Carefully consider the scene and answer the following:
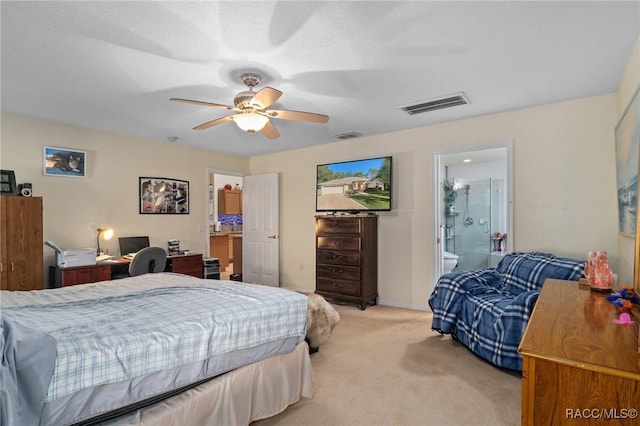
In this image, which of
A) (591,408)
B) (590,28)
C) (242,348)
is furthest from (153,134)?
(591,408)

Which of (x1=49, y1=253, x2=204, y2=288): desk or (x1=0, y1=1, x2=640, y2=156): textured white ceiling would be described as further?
(x1=49, y1=253, x2=204, y2=288): desk

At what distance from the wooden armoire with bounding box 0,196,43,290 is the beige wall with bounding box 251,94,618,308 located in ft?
11.3

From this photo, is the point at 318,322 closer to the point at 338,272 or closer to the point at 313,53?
the point at 338,272

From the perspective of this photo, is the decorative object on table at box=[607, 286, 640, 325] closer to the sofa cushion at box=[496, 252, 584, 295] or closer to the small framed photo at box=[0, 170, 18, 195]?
the sofa cushion at box=[496, 252, 584, 295]

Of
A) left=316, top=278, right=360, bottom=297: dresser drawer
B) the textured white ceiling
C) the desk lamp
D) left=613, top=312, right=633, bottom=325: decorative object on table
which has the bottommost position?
left=316, top=278, right=360, bottom=297: dresser drawer

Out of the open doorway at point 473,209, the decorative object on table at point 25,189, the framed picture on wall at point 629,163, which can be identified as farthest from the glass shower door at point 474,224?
the decorative object on table at point 25,189

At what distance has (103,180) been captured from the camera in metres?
4.49

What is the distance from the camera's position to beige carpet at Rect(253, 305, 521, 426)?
211 centimetres

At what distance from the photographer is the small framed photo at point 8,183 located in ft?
11.3

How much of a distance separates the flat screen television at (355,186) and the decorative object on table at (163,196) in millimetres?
2122

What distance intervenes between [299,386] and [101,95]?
3.12 m

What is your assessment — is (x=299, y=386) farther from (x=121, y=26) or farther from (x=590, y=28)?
(x=590, y=28)

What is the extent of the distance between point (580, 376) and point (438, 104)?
2.95m
